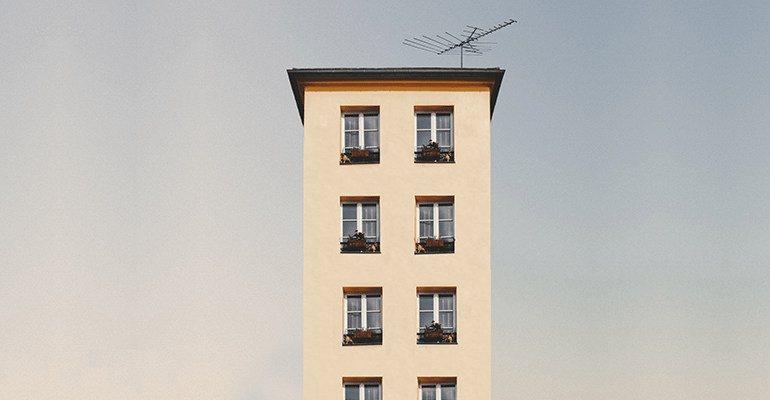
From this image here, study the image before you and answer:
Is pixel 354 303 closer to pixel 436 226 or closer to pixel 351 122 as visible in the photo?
pixel 436 226

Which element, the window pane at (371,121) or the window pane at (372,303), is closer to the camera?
the window pane at (372,303)

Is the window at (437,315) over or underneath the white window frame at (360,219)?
underneath

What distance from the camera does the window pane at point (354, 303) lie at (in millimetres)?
30078

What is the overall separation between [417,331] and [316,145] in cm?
811

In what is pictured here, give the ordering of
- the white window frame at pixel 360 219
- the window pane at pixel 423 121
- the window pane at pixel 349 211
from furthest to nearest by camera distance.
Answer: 1. the window pane at pixel 423 121
2. the window pane at pixel 349 211
3. the white window frame at pixel 360 219

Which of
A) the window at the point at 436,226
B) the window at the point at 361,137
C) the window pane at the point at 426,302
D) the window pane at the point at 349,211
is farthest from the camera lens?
the window at the point at 361,137

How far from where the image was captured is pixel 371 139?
3119cm

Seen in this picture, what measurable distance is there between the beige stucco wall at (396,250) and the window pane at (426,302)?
42 centimetres

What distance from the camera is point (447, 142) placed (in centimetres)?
3119

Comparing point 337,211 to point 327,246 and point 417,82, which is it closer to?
point 327,246

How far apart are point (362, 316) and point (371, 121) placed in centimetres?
763

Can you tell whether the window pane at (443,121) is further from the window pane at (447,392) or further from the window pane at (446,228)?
the window pane at (447,392)

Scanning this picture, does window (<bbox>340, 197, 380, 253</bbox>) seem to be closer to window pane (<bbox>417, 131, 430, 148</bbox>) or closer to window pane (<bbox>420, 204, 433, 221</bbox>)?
window pane (<bbox>420, 204, 433, 221</bbox>)

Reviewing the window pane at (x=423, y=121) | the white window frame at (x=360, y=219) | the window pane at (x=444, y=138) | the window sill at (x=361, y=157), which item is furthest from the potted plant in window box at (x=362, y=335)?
the window pane at (x=423, y=121)
